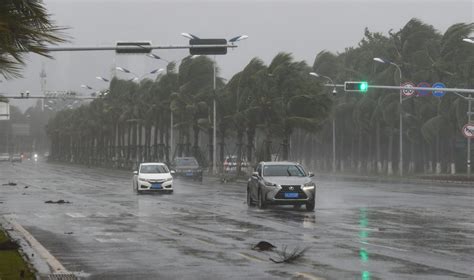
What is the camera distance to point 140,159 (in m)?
96.2

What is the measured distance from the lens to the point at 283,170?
29109 millimetres

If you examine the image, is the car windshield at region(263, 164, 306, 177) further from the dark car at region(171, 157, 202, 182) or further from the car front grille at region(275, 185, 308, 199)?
the dark car at region(171, 157, 202, 182)

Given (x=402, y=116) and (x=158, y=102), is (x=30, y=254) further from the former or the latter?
(x=158, y=102)

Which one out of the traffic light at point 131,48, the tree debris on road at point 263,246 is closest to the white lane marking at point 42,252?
the tree debris on road at point 263,246

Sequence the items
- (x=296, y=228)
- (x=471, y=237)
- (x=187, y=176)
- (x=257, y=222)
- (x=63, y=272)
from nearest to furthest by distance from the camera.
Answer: (x=63, y=272)
(x=471, y=237)
(x=296, y=228)
(x=257, y=222)
(x=187, y=176)

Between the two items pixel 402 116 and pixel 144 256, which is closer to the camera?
pixel 144 256

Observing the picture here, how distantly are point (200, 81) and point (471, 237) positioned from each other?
56.3 m

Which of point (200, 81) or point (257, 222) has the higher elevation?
point (200, 81)

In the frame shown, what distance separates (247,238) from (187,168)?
43.6 metres

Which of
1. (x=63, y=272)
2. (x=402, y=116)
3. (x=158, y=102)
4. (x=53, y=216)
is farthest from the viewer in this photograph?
(x=158, y=102)

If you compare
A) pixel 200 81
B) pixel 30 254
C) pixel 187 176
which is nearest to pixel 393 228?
pixel 30 254

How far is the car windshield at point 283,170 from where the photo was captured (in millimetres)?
28875

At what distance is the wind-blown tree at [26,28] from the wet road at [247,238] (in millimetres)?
4741

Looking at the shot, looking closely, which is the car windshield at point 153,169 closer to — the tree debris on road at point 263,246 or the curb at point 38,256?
the curb at point 38,256
